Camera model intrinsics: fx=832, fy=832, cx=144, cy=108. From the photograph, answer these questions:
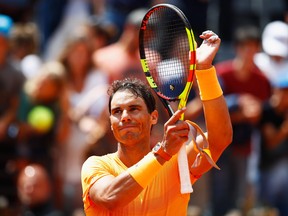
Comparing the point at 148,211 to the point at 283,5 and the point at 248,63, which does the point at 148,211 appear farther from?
the point at 283,5

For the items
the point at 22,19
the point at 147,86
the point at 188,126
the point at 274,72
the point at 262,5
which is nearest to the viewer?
the point at 188,126

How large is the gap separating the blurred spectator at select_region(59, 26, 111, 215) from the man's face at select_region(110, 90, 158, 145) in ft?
14.2

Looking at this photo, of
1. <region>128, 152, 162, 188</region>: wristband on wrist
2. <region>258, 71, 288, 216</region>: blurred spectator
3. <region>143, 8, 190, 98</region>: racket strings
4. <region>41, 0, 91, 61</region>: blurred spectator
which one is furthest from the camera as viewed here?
<region>41, 0, 91, 61</region>: blurred spectator

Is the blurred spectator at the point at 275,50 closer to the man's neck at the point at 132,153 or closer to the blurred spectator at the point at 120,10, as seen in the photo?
the blurred spectator at the point at 120,10

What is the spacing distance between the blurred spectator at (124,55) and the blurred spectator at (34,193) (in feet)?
4.92

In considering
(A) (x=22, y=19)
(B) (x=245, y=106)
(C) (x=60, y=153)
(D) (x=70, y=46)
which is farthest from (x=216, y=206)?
(A) (x=22, y=19)

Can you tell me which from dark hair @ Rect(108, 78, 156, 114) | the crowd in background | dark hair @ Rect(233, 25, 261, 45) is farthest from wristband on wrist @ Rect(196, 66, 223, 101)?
dark hair @ Rect(233, 25, 261, 45)

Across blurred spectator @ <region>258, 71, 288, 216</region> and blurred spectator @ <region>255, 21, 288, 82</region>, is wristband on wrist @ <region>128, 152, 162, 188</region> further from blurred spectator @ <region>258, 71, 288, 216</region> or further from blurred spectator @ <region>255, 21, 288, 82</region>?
blurred spectator @ <region>255, 21, 288, 82</region>

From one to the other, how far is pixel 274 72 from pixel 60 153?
2.83m

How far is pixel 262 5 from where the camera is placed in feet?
36.3

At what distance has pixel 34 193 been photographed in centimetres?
895

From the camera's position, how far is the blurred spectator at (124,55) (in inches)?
375

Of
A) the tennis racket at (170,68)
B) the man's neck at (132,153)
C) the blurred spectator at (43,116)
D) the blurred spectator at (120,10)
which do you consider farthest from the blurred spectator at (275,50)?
the man's neck at (132,153)

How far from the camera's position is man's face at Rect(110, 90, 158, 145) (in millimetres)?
4867
